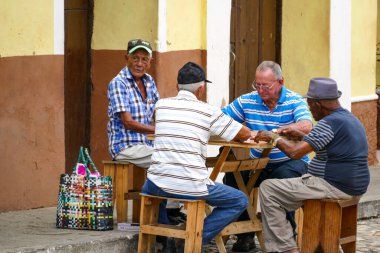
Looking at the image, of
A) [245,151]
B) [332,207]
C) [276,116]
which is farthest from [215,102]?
[332,207]

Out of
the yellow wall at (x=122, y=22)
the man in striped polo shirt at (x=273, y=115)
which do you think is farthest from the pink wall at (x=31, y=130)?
the man in striped polo shirt at (x=273, y=115)

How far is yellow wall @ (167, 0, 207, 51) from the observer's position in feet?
39.8

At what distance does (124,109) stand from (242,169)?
0.99 meters

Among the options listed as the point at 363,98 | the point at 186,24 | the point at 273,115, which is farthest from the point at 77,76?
the point at 363,98

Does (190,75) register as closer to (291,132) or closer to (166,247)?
(291,132)

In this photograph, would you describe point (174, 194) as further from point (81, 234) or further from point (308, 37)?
point (308, 37)

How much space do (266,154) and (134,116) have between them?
1.02 m

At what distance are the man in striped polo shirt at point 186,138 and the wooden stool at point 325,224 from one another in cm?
66

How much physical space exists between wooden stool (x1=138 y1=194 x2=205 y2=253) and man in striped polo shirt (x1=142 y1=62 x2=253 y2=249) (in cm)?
9

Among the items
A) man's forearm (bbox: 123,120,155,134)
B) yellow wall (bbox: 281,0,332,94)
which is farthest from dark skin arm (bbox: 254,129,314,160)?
yellow wall (bbox: 281,0,332,94)

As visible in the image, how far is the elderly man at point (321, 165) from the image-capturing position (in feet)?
30.2

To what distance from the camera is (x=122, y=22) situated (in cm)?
1208

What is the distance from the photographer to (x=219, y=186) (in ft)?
30.4

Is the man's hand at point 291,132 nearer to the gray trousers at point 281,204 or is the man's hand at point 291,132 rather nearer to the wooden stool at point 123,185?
the gray trousers at point 281,204
